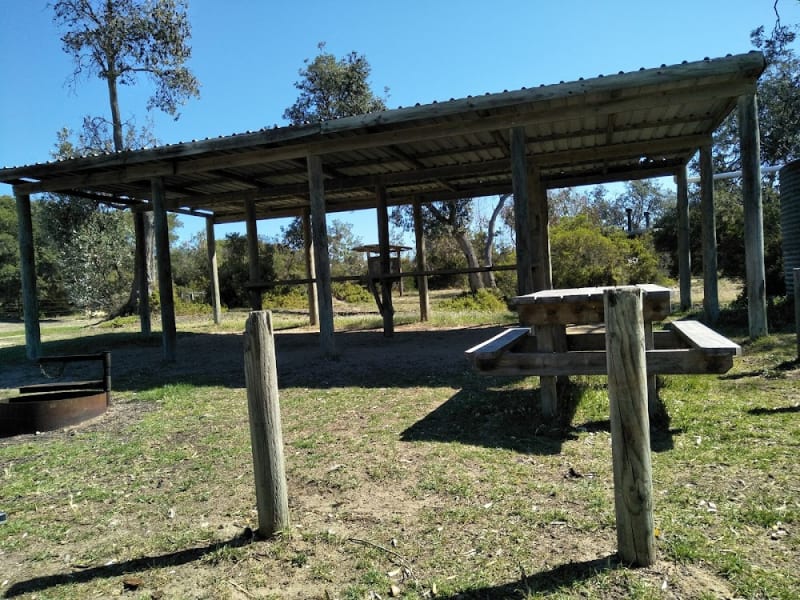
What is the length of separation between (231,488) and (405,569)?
63.7 inches

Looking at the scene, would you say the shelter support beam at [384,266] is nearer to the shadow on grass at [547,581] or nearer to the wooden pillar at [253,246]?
the wooden pillar at [253,246]

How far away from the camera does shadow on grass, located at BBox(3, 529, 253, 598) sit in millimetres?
2596

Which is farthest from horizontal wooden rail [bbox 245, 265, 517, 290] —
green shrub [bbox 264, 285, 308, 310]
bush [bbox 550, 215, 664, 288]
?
green shrub [bbox 264, 285, 308, 310]

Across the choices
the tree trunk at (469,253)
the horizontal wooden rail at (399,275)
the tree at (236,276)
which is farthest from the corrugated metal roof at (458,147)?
the tree at (236,276)

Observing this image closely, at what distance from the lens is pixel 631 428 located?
2.34m

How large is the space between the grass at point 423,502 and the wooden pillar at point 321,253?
3025 mm

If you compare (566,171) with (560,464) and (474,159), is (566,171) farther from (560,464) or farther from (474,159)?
(560,464)

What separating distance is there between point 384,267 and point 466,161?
268 centimetres

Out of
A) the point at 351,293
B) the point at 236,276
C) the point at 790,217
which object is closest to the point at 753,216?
the point at 790,217

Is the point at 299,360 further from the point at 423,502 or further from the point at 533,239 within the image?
the point at 423,502

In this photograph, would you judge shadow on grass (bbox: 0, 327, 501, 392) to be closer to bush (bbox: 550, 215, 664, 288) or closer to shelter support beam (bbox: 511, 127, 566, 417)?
shelter support beam (bbox: 511, 127, 566, 417)

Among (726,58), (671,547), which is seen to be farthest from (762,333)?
(671,547)

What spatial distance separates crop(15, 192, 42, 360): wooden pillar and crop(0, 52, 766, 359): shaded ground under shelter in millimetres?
26

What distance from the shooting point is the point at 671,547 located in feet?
8.04
